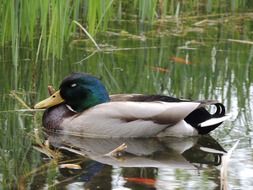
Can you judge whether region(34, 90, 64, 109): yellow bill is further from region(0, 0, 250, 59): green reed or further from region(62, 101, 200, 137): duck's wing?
region(0, 0, 250, 59): green reed

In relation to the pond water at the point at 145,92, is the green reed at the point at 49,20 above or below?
above

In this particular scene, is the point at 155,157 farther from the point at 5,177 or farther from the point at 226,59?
the point at 226,59

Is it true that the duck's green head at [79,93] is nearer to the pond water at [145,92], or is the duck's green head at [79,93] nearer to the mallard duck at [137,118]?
the mallard duck at [137,118]

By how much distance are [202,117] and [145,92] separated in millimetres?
1016

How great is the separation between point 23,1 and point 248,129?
91.2 inches

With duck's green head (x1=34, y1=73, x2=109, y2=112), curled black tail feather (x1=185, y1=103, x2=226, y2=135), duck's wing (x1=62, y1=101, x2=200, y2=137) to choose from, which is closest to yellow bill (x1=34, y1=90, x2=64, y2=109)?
duck's green head (x1=34, y1=73, x2=109, y2=112)

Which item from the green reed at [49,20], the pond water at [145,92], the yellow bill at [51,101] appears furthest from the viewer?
the green reed at [49,20]

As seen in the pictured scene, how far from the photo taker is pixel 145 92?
26.3 ft

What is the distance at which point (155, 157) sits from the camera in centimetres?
639

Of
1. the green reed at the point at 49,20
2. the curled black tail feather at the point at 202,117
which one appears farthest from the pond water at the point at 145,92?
the green reed at the point at 49,20

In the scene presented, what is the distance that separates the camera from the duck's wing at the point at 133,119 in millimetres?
6988

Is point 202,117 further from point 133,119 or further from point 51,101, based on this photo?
point 51,101

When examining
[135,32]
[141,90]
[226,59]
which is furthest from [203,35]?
[141,90]

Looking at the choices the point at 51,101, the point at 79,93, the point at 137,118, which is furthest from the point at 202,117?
the point at 51,101
